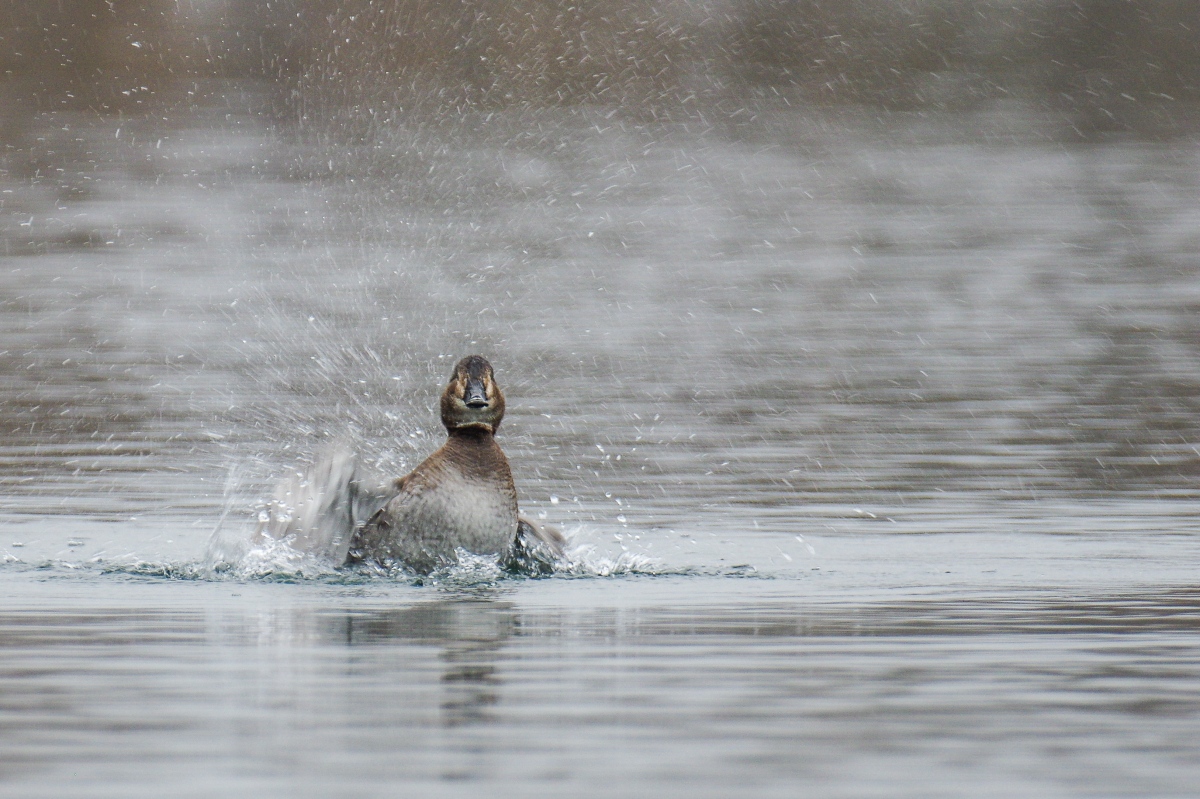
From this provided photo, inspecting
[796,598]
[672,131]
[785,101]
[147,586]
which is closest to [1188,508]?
[796,598]

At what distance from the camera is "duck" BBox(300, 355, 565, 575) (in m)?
9.98

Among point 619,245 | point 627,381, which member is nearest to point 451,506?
point 627,381

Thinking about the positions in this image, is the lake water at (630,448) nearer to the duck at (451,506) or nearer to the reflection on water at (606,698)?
the reflection on water at (606,698)

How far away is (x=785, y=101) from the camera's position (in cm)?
3631

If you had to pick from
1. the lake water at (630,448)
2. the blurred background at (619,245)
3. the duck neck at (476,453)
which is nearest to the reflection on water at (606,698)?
the lake water at (630,448)

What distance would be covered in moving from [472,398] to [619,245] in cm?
1400

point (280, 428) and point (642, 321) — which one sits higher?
point (642, 321)

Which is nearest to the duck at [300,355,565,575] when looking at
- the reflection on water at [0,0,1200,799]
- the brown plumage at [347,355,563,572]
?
the brown plumage at [347,355,563,572]

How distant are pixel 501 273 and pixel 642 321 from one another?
242cm

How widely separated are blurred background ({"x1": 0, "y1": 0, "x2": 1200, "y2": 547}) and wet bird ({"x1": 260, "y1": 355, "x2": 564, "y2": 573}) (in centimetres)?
173

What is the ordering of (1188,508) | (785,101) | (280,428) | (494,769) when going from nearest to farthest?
(494,769), (1188,508), (280,428), (785,101)

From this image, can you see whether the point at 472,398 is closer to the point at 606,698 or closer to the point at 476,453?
the point at 476,453

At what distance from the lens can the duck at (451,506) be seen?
9.98 meters

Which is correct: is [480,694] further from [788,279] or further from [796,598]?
[788,279]
